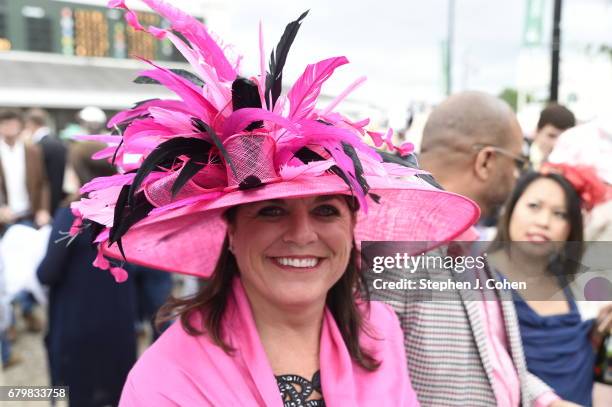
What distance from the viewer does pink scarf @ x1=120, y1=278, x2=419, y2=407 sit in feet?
4.03

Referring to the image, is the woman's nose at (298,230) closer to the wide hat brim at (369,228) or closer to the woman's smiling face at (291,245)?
the woman's smiling face at (291,245)

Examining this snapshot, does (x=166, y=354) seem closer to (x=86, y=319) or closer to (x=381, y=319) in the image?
(x=381, y=319)

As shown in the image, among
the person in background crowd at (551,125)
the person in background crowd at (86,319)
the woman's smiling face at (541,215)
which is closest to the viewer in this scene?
the woman's smiling face at (541,215)

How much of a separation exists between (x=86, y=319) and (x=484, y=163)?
7.03 ft

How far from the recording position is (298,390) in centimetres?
135

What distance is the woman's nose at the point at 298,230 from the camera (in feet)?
4.30

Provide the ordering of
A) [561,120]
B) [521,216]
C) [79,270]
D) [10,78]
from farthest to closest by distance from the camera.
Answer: [10,78] → [561,120] → [79,270] → [521,216]

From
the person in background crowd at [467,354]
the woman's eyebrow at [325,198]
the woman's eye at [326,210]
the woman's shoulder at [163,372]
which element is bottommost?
the person in background crowd at [467,354]

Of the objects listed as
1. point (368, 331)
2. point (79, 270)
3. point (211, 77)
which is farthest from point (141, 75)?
point (79, 270)

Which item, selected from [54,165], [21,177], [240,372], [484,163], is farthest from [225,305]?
[54,165]

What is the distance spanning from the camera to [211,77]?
119 cm

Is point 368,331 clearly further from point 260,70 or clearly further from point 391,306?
point 260,70

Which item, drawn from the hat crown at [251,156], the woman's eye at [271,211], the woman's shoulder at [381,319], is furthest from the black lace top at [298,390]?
the hat crown at [251,156]

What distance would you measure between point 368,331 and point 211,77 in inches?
31.0
